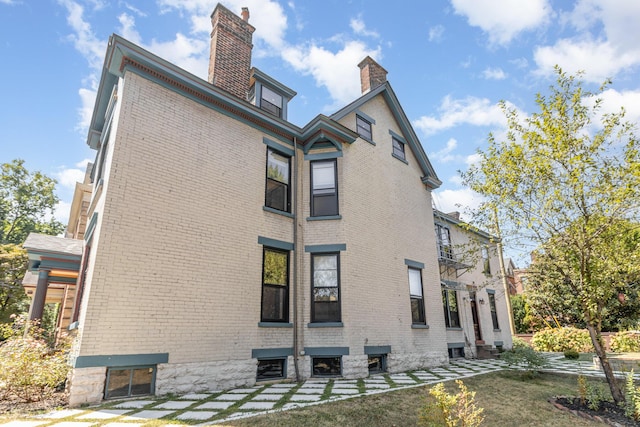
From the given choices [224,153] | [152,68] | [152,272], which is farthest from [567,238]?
[152,68]

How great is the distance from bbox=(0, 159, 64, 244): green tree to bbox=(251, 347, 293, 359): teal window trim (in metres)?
42.2

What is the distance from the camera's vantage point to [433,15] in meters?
10.4

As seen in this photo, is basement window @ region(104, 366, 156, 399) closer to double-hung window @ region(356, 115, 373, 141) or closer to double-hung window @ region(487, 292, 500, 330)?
double-hung window @ region(356, 115, 373, 141)

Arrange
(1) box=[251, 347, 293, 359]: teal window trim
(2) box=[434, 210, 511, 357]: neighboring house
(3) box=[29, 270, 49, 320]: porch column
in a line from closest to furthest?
(1) box=[251, 347, 293, 359]: teal window trim < (3) box=[29, 270, 49, 320]: porch column < (2) box=[434, 210, 511, 357]: neighboring house

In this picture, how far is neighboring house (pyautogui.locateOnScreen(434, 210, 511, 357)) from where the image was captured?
16.0m

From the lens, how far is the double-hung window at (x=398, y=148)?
14.4m

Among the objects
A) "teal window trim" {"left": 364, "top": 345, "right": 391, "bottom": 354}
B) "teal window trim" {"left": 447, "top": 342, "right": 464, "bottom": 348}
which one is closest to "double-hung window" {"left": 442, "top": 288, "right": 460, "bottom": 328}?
"teal window trim" {"left": 447, "top": 342, "right": 464, "bottom": 348}

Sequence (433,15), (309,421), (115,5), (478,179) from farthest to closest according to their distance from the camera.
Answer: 1. (433,15)
2. (478,179)
3. (115,5)
4. (309,421)

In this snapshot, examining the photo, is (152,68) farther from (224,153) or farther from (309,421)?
(309,421)

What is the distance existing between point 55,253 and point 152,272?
430 centimetres

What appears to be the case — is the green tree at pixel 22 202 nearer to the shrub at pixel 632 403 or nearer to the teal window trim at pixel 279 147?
the teal window trim at pixel 279 147

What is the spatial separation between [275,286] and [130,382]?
4.16 m

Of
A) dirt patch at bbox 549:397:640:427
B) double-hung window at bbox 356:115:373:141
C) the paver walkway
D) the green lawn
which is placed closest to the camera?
the paver walkway

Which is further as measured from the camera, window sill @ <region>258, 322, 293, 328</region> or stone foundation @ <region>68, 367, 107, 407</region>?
window sill @ <region>258, 322, 293, 328</region>
